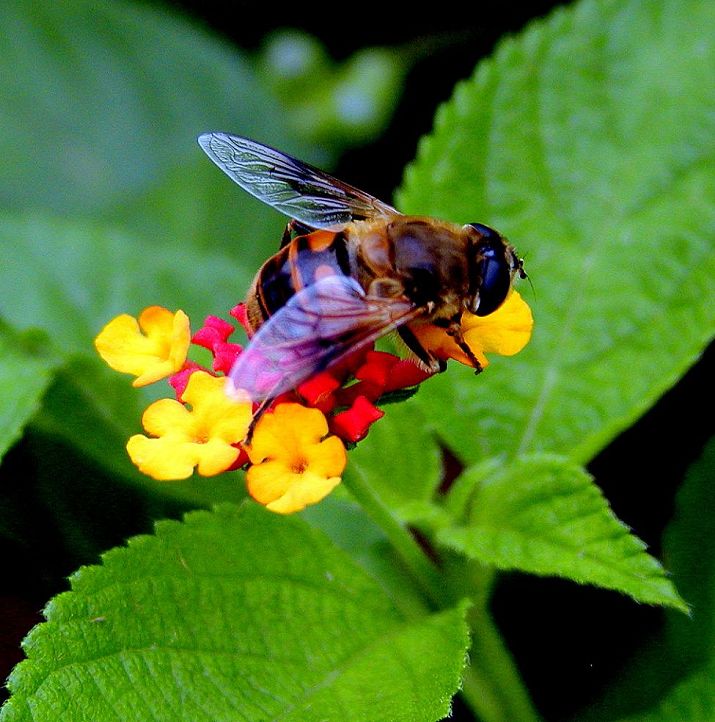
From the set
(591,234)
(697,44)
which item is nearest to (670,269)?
(591,234)

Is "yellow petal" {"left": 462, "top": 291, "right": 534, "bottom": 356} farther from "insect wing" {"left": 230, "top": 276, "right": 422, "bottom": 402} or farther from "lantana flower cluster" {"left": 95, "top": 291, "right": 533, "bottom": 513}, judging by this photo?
"insect wing" {"left": 230, "top": 276, "right": 422, "bottom": 402}

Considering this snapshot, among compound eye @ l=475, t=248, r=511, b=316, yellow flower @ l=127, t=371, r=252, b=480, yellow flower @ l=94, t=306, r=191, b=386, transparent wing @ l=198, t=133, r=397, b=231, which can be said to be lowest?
yellow flower @ l=94, t=306, r=191, b=386

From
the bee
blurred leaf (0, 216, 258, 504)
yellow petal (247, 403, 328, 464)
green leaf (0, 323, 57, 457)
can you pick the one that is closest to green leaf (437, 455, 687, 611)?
the bee

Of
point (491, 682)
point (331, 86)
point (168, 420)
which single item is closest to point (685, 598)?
point (491, 682)

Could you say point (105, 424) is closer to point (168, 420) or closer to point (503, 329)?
point (168, 420)

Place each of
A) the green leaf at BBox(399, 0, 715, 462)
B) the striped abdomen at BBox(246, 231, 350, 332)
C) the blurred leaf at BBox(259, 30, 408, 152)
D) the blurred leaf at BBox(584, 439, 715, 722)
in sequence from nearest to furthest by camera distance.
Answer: the striped abdomen at BBox(246, 231, 350, 332) < the blurred leaf at BBox(584, 439, 715, 722) < the green leaf at BBox(399, 0, 715, 462) < the blurred leaf at BBox(259, 30, 408, 152)

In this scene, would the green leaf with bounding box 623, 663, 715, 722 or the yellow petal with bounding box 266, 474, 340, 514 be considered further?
the green leaf with bounding box 623, 663, 715, 722

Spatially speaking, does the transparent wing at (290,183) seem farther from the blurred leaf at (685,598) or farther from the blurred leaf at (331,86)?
the blurred leaf at (331,86)
